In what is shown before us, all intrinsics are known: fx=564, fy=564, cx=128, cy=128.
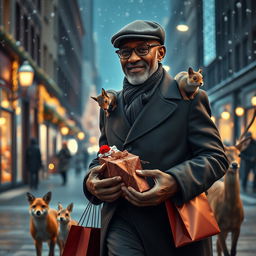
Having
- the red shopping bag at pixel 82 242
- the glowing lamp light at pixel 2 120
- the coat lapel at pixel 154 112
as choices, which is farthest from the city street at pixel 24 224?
the coat lapel at pixel 154 112

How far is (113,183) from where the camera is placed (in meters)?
2.97

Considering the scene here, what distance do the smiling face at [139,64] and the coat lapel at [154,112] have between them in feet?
0.45

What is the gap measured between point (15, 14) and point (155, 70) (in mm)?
20292

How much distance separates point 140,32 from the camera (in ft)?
10.5

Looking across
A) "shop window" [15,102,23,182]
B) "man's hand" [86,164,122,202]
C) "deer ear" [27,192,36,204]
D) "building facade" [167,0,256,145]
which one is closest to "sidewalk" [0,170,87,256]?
"deer ear" [27,192,36,204]

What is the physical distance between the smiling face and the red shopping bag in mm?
943

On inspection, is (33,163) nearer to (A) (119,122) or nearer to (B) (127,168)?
(A) (119,122)

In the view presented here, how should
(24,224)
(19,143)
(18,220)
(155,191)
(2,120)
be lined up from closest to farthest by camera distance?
1. (155,191)
2. (24,224)
3. (18,220)
4. (2,120)
5. (19,143)

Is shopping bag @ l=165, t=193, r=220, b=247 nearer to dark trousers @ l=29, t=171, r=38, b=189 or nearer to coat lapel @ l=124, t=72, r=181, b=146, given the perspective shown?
Answer: coat lapel @ l=124, t=72, r=181, b=146

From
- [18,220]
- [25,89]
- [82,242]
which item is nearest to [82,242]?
[82,242]

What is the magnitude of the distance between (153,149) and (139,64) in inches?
19.8

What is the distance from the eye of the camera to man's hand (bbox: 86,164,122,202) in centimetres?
298

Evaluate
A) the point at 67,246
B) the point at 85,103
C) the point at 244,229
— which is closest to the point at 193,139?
the point at 67,246

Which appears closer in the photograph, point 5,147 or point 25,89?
point 25,89
